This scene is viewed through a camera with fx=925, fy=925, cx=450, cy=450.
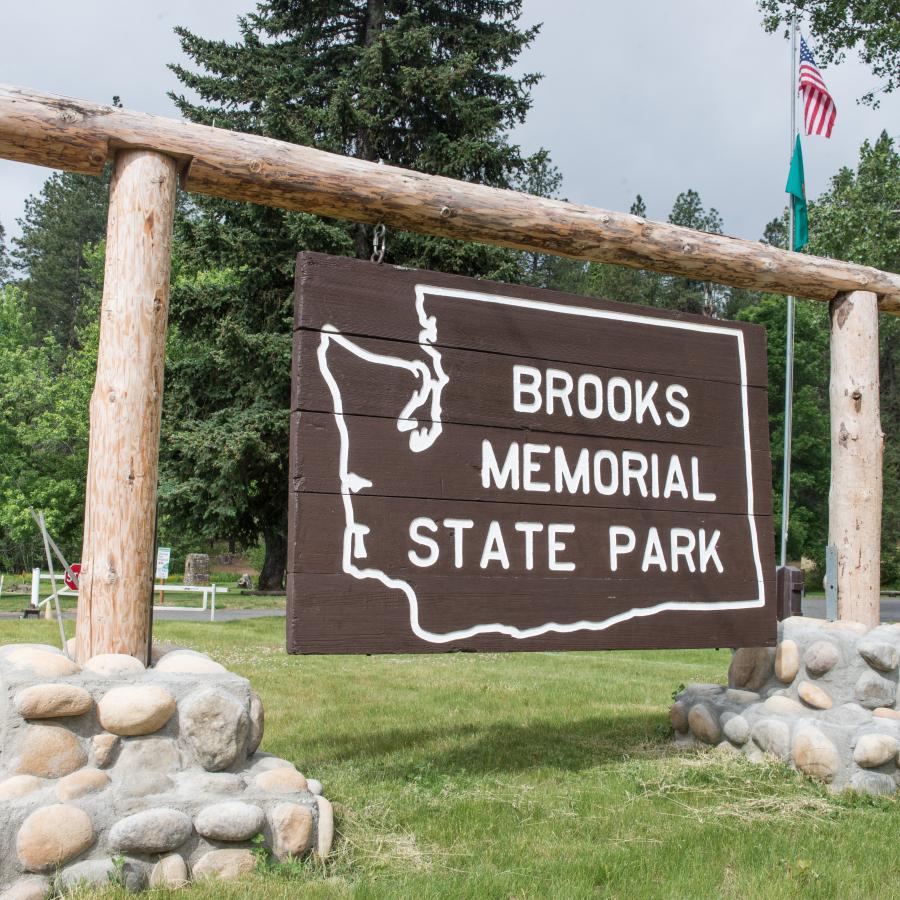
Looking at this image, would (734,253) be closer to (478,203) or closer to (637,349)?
(637,349)

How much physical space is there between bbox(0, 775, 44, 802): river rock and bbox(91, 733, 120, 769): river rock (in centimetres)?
20

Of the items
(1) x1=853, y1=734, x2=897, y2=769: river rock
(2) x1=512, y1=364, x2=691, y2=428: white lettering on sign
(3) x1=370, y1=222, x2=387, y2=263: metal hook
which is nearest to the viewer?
(3) x1=370, y1=222, x2=387, y2=263: metal hook

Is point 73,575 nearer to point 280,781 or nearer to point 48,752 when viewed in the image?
point 48,752

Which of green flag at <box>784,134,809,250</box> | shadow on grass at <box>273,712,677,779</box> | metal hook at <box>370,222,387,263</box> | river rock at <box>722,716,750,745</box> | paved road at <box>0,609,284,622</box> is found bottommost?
paved road at <box>0,609,284,622</box>

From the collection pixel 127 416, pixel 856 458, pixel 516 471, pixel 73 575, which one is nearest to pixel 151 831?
pixel 127 416

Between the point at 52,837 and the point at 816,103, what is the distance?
13.8m

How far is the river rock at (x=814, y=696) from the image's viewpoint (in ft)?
17.1

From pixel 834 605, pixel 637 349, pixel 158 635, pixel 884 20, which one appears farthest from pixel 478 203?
pixel 884 20

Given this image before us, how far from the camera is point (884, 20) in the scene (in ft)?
61.8

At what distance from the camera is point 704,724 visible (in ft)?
18.7

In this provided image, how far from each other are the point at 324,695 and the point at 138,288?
4885 mm

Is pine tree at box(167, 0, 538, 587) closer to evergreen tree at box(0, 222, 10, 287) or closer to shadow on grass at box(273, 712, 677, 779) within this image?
shadow on grass at box(273, 712, 677, 779)

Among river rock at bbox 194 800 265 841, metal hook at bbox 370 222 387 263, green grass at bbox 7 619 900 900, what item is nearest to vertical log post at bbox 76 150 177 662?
river rock at bbox 194 800 265 841

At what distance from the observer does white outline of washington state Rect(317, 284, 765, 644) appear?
421cm
